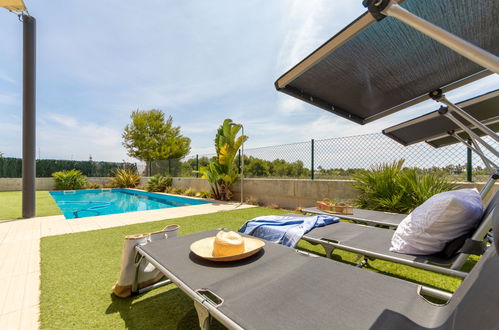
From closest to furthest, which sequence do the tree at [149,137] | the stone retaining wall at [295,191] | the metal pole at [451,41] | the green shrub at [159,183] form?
1. the metal pole at [451,41]
2. the stone retaining wall at [295,191]
3. the green shrub at [159,183]
4. the tree at [149,137]

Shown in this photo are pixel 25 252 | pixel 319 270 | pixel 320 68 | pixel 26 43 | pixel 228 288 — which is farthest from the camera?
pixel 26 43

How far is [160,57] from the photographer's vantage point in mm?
8898

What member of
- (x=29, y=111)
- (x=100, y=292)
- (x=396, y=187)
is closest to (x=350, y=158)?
(x=396, y=187)

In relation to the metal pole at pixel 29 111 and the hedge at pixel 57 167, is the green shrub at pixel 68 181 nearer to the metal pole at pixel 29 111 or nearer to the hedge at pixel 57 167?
the hedge at pixel 57 167

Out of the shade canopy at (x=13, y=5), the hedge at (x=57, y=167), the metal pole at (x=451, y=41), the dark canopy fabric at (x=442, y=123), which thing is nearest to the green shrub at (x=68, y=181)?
the hedge at (x=57, y=167)

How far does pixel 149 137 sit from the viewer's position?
800 inches

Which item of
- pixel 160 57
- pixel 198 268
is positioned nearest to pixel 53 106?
pixel 160 57

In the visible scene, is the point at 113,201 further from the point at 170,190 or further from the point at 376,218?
the point at 376,218

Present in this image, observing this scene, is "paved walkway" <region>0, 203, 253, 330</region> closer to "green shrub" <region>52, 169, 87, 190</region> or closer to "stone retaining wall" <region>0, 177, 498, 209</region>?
"stone retaining wall" <region>0, 177, 498, 209</region>

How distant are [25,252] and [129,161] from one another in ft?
58.1

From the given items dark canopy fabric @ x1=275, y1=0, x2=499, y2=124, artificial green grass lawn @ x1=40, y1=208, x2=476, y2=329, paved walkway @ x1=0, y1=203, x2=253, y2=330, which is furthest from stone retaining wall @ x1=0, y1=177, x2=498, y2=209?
dark canopy fabric @ x1=275, y1=0, x2=499, y2=124

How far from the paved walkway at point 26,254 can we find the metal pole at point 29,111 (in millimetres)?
585

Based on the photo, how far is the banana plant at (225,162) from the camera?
8.88 metres

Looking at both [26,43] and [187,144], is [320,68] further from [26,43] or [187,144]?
[187,144]
